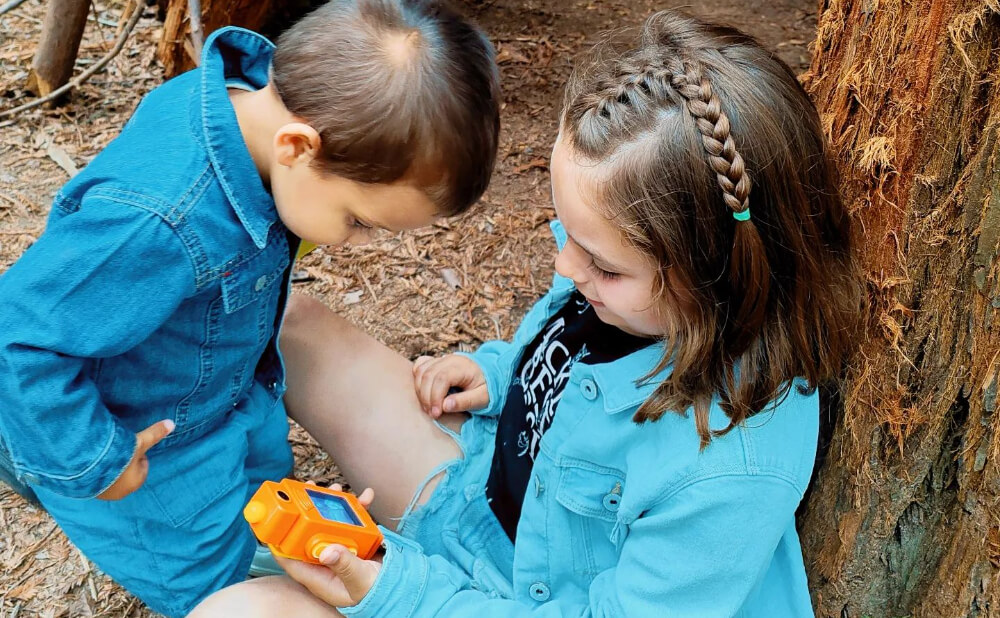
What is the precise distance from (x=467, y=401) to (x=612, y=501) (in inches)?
22.4

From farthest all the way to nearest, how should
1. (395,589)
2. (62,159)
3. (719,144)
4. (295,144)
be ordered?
(62,159), (395,589), (295,144), (719,144)

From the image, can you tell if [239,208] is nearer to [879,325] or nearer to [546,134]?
[879,325]

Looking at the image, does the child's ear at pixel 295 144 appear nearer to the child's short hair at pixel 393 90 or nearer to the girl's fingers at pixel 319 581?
the child's short hair at pixel 393 90

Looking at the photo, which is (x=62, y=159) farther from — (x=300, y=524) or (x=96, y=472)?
(x=300, y=524)

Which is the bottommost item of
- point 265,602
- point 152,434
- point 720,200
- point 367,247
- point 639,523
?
point 367,247

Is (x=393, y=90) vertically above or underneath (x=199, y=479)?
above

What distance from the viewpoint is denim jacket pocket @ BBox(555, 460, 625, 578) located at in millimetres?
1445

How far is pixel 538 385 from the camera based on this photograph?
5.48 feet

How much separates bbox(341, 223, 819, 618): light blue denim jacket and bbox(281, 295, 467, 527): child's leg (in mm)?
266

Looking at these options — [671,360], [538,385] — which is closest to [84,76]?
[538,385]

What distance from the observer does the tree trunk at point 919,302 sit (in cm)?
122

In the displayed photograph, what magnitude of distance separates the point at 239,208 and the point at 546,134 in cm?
229

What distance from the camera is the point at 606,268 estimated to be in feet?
4.19

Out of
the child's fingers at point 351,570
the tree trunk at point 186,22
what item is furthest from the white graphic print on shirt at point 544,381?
the tree trunk at point 186,22
